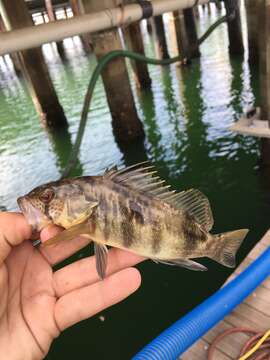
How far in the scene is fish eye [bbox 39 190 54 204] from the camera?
2240 mm

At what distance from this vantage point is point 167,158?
912 cm

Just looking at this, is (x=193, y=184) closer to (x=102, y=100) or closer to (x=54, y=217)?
(x=54, y=217)

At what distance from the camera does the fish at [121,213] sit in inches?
88.4

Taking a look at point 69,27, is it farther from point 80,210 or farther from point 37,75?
point 37,75

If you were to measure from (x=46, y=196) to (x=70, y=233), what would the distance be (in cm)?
30

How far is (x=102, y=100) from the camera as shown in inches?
571

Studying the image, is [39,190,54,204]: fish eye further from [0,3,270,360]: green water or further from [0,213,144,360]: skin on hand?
[0,3,270,360]: green water

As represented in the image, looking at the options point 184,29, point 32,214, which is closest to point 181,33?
point 184,29

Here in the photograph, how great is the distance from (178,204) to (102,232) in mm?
579

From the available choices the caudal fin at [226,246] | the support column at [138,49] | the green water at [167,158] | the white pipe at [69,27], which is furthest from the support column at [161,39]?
the caudal fin at [226,246]

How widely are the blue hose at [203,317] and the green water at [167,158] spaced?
5.33 feet

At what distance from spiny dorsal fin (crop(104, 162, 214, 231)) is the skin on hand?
52 cm

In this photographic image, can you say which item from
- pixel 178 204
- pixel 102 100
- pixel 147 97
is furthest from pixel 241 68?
pixel 178 204

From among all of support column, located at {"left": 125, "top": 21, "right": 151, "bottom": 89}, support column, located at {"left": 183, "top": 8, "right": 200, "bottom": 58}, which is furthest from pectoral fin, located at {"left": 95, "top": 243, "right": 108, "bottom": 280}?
support column, located at {"left": 183, "top": 8, "right": 200, "bottom": 58}
